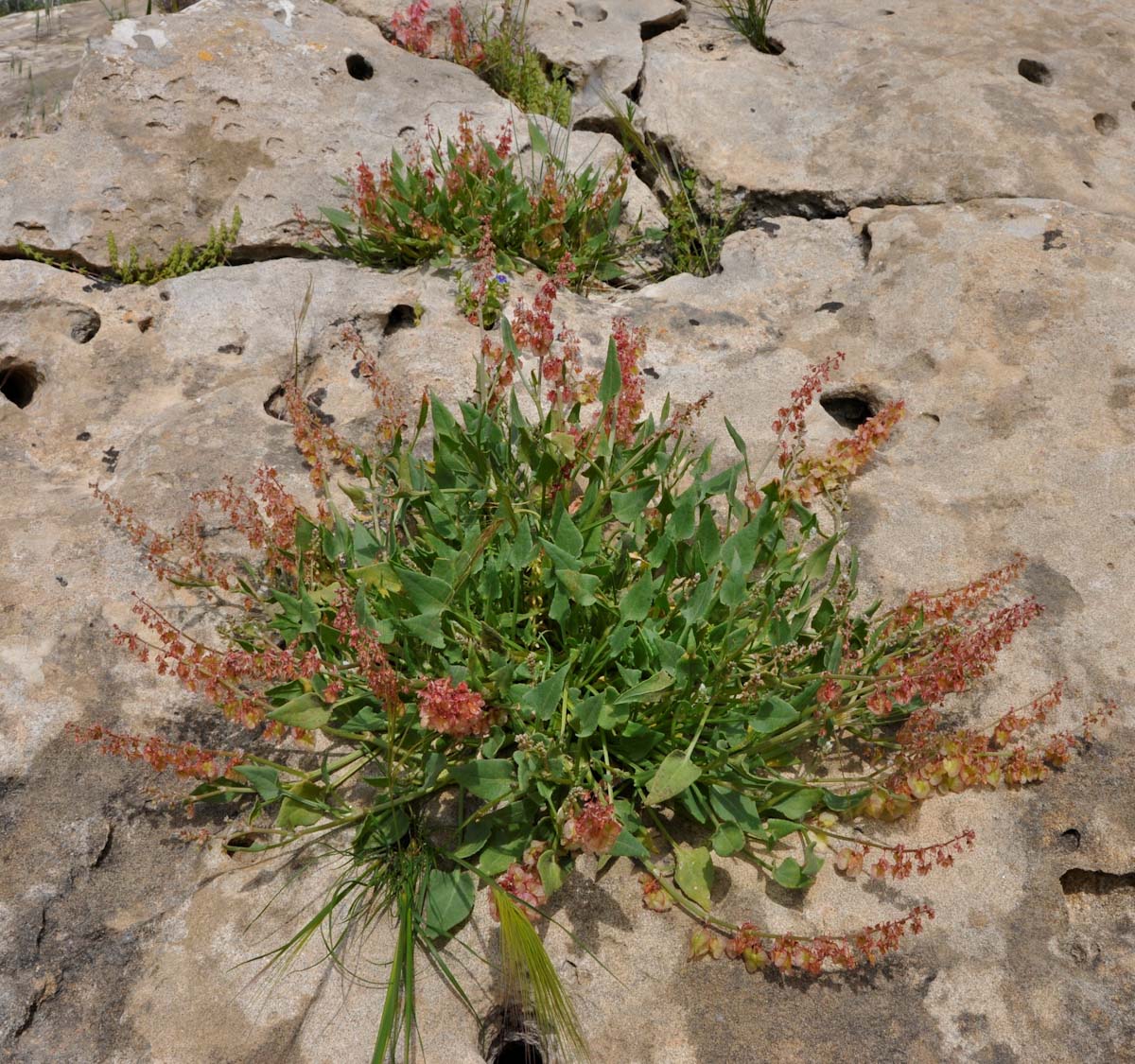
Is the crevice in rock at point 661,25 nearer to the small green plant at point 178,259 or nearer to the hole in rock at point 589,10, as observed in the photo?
the hole in rock at point 589,10

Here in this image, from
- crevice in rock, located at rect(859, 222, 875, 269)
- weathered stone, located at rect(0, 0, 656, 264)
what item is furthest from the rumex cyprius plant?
weathered stone, located at rect(0, 0, 656, 264)

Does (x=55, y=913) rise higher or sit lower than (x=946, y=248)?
lower

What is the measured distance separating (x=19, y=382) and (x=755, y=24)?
13.6ft

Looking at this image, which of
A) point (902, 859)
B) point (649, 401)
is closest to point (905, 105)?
point (649, 401)

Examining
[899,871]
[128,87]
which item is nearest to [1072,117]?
[899,871]

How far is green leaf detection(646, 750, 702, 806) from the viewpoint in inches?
92.8

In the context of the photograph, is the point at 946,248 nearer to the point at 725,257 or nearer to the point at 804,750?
the point at 725,257

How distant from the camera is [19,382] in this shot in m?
3.82

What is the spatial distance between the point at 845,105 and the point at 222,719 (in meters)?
4.13

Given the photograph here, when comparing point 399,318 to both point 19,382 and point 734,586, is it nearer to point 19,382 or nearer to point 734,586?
point 19,382

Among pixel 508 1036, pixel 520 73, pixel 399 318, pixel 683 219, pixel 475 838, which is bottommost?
pixel 508 1036

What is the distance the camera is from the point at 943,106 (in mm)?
4777

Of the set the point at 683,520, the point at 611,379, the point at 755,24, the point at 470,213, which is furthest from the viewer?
the point at 755,24

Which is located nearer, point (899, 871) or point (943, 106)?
point (899, 871)
